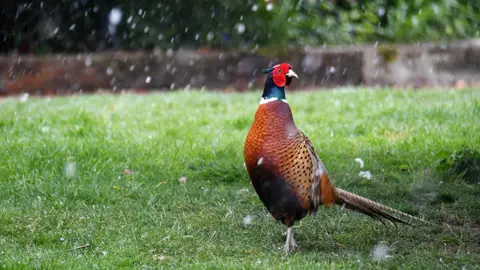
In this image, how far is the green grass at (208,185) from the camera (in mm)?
4277

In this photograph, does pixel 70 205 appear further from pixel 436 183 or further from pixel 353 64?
pixel 353 64

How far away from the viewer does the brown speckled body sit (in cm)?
415

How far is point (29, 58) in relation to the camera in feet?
34.1

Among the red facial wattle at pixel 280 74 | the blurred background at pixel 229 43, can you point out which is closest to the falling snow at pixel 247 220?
the red facial wattle at pixel 280 74

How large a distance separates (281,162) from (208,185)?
174 cm

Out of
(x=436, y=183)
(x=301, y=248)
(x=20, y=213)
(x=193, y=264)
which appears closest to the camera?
(x=193, y=264)

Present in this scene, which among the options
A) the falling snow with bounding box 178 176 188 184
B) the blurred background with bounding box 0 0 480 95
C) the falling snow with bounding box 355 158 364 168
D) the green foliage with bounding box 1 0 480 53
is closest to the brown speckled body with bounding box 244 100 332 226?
the falling snow with bounding box 178 176 188 184

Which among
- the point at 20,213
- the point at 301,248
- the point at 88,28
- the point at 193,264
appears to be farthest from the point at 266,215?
the point at 88,28

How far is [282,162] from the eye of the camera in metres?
4.14

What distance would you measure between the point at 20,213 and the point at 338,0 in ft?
24.7

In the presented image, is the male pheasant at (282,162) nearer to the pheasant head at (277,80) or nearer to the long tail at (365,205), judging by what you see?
the pheasant head at (277,80)

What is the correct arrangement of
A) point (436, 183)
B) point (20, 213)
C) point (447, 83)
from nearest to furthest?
point (20, 213)
point (436, 183)
point (447, 83)

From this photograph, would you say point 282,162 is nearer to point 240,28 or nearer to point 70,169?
point 70,169

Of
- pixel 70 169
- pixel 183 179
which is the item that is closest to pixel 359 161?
pixel 183 179
